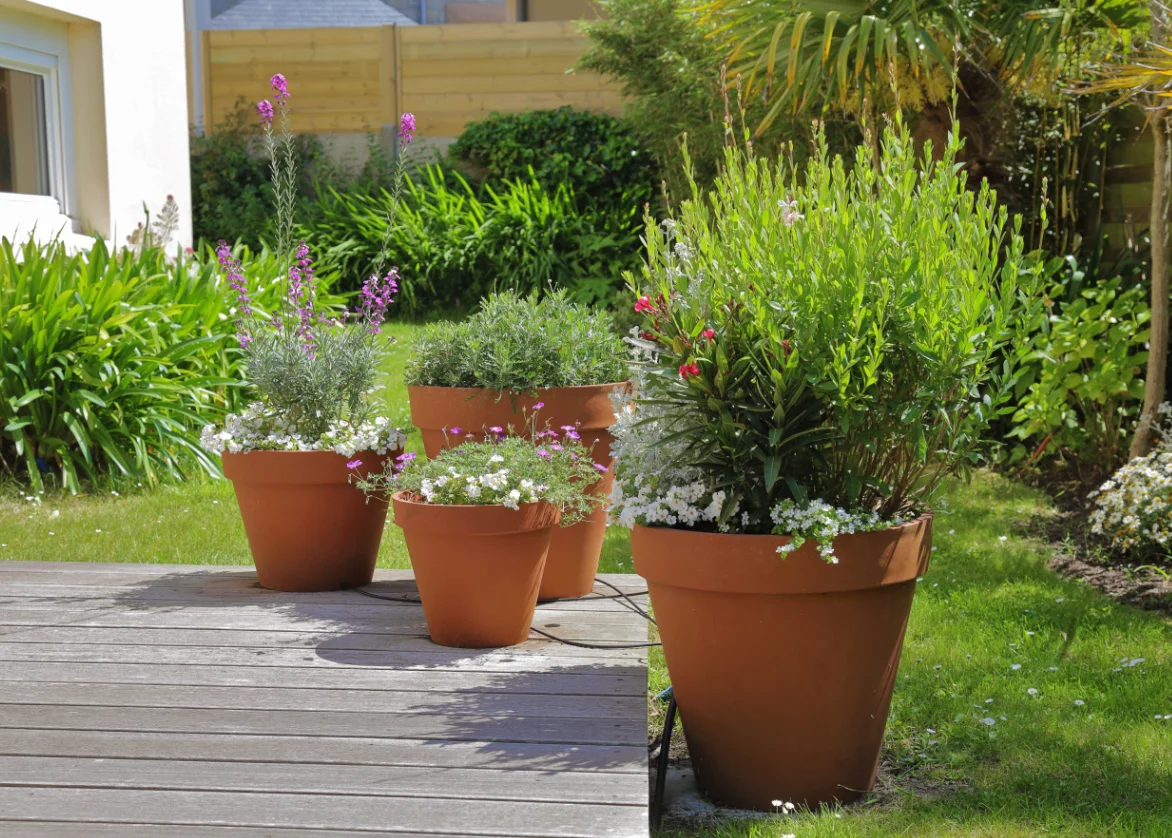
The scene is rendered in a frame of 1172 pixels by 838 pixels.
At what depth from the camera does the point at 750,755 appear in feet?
8.43

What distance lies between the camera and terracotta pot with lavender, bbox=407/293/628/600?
11.6 feet

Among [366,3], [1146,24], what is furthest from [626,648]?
[366,3]

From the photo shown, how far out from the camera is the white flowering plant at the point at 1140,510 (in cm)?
442

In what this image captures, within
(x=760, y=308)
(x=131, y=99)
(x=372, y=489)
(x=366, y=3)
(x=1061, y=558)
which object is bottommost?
(x=1061, y=558)

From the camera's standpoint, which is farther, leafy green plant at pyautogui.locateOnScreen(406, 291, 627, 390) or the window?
the window

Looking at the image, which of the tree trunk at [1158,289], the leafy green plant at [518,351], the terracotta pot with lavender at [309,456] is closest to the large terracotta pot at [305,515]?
the terracotta pot with lavender at [309,456]

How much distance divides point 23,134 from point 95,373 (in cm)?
199

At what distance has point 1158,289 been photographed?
16.1ft

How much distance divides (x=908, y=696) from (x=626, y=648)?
2.72ft

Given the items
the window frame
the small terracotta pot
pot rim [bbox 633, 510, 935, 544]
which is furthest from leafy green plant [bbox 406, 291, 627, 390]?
the window frame

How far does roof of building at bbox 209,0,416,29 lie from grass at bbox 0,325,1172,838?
1926 centimetres

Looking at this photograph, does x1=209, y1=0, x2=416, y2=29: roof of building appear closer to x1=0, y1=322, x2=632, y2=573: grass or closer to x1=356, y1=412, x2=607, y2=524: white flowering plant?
x1=0, y1=322, x2=632, y2=573: grass

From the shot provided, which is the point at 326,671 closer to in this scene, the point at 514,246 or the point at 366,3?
the point at 514,246

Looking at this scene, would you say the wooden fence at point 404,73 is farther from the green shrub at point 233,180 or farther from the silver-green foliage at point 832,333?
the silver-green foliage at point 832,333
